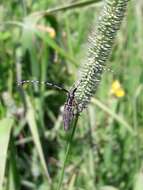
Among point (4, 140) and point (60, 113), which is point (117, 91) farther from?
point (4, 140)

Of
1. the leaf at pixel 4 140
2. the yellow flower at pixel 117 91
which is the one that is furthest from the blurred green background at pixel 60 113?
the leaf at pixel 4 140

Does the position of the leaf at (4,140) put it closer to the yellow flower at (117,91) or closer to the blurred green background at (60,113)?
the blurred green background at (60,113)

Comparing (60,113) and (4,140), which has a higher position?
(4,140)

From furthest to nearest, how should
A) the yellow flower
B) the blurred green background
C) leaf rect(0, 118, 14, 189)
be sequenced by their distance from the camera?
1. the yellow flower
2. the blurred green background
3. leaf rect(0, 118, 14, 189)

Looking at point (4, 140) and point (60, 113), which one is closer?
point (4, 140)

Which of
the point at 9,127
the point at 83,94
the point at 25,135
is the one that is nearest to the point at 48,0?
the point at 25,135

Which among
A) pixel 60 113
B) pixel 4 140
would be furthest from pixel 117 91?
pixel 4 140

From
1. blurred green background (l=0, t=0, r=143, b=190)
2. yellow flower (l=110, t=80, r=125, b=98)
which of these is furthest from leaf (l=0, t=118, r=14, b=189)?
yellow flower (l=110, t=80, r=125, b=98)

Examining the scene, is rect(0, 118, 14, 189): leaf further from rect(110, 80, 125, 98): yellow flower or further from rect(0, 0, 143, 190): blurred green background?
rect(110, 80, 125, 98): yellow flower

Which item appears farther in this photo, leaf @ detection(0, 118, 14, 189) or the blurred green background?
the blurred green background
